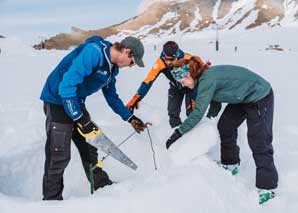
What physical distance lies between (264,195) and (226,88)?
1.01 meters

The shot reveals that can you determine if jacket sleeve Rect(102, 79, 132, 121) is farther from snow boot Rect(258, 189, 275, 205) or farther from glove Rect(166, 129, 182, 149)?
snow boot Rect(258, 189, 275, 205)

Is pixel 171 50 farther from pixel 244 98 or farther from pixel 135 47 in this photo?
pixel 135 47

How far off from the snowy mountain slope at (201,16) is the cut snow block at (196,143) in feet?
283

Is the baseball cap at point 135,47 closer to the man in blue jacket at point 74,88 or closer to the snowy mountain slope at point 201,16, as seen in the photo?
the man in blue jacket at point 74,88

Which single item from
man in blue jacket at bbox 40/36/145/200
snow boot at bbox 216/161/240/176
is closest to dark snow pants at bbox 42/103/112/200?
man in blue jacket at bbox 40/36/145/200

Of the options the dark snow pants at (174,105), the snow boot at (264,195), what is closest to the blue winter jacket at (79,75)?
the snow boot at (264,195)

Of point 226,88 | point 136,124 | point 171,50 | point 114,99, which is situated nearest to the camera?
point 226,88

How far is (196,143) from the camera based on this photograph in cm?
366

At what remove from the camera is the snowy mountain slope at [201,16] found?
97.1 meters

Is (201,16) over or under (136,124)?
under

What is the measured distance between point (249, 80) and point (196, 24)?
347ft

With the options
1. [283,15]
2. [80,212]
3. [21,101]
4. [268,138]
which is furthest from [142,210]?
[283,15]

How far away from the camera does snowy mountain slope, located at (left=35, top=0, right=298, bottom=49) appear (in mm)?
97125

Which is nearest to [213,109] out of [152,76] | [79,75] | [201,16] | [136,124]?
[136,124]
